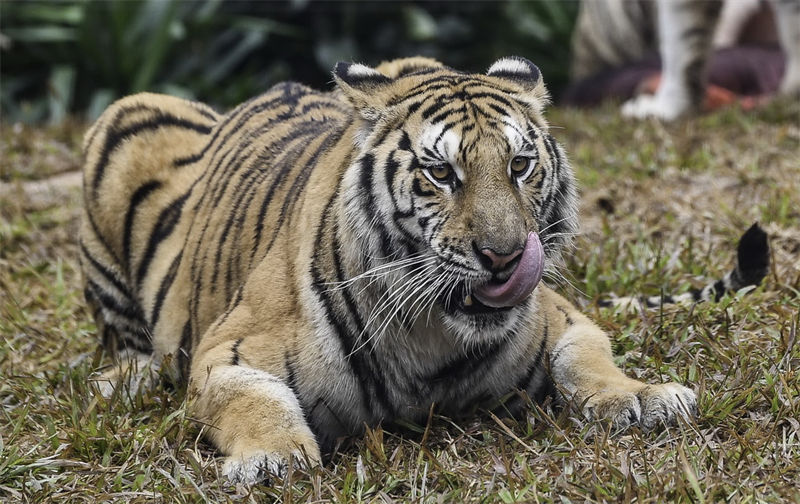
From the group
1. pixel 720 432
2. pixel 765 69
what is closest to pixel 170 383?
pixel 720 432

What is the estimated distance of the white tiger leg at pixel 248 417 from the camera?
2.88m

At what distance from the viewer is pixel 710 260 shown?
4.39m

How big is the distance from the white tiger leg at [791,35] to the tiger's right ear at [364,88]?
5.16 meters

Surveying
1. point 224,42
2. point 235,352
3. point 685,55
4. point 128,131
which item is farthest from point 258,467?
point 224,42

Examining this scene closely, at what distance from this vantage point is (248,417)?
303cm

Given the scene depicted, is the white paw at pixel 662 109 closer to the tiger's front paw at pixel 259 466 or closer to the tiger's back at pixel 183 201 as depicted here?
the tiger's back at pixel 183 201

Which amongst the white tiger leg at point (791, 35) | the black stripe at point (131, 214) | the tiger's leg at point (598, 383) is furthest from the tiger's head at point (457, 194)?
the white tiger leg at point (791, 35)

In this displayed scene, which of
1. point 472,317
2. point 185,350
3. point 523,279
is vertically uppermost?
point 523,279

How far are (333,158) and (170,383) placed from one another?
3.35 ft

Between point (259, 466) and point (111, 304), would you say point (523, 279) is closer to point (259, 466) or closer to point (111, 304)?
point (259, 466)

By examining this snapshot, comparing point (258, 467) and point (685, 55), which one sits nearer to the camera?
point (258, 467)

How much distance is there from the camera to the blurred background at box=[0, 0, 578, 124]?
31.8ft

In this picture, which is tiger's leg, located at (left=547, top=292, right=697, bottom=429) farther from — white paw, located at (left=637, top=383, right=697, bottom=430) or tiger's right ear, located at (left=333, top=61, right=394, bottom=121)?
tiger's right ear, located at (left=333, top=61, right=394, bottom=121)

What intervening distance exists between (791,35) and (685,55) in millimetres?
750
